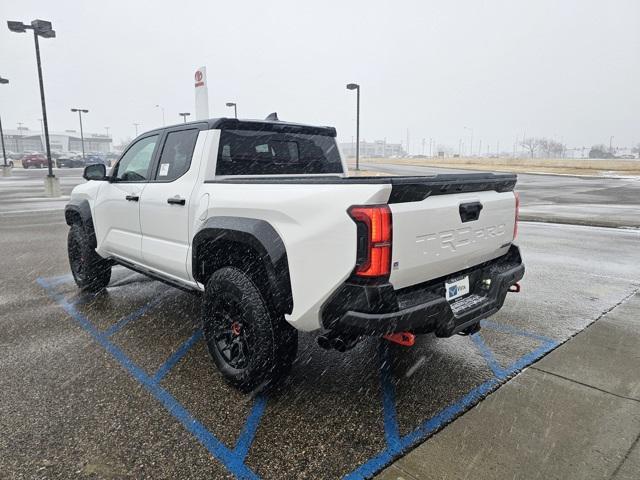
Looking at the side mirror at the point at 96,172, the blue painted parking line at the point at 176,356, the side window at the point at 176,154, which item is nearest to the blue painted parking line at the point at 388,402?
the blue painted parking line at the point at 176,356

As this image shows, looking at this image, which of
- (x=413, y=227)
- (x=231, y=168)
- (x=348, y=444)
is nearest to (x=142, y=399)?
(x=348, y=444)

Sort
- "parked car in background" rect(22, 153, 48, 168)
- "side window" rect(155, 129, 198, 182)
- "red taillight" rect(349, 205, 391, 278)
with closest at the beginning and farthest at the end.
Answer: "red taillight" rect(349, 205, 391, 278)
"side window" rect(155, 129, 198, 182)
"parked car in background" rect(22, 153, 48, 168)

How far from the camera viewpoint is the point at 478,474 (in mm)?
2320

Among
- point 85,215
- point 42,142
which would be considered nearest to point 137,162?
point 85,215

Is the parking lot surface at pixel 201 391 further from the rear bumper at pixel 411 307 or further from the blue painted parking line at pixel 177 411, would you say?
the rear bumper at pixel 411 307

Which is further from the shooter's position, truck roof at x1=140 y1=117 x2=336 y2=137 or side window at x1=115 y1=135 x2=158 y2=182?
side window at x1=115 y1=135 x2=158 y2=182

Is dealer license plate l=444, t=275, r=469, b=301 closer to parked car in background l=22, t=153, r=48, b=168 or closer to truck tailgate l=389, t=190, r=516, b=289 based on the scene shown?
truck tailgate l=389, t=190, r=516, b=289

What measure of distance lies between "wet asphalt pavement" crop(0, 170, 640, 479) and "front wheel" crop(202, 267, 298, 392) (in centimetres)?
19

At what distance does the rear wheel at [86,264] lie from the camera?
5305mm

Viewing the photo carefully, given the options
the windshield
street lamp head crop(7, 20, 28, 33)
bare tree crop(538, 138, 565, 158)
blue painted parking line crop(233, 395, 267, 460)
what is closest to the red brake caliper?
blue painted parking line crop(233, 395, 267, 460)

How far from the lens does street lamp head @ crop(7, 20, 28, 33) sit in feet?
55.1

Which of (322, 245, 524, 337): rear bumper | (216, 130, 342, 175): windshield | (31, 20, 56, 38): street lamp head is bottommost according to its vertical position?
(322, 245, 524, 337): rear bumper

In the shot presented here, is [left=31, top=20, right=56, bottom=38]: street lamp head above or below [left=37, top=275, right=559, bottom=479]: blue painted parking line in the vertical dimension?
above

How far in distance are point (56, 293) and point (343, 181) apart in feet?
15.1
